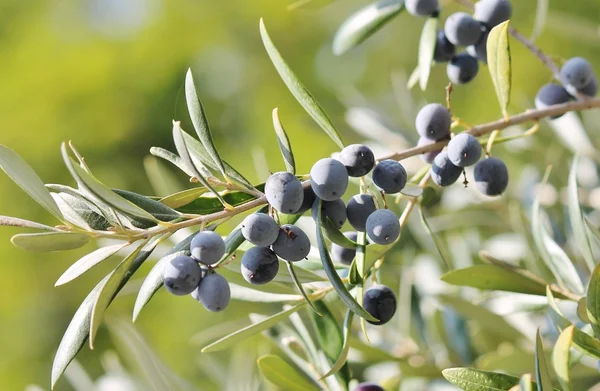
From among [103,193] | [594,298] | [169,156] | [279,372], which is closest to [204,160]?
[169,156]

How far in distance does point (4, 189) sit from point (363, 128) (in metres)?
2.27

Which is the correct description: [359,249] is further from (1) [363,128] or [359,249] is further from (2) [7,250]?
(2) [7,250]

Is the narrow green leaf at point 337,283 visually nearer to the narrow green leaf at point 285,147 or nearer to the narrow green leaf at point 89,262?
the narrow green leaf at point 285,147

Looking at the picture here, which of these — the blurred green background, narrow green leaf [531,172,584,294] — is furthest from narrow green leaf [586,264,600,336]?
the blurred green background

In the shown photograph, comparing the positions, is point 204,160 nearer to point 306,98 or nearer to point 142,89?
point 306,98

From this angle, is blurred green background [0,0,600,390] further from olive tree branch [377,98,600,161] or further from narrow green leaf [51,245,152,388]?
narrow green leaf [51,245,152,388]

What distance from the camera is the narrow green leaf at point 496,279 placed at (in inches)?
30.5

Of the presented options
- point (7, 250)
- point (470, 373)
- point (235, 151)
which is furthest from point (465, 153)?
point (7, 250)

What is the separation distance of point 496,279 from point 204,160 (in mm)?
379

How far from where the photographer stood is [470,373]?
2.12 feet

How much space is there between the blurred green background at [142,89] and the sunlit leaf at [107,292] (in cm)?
204

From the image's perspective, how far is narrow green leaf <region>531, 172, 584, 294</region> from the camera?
89 cm

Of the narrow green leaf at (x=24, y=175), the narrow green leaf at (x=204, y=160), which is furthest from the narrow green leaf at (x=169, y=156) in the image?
the narrow green leaf at (x=24, y=175)

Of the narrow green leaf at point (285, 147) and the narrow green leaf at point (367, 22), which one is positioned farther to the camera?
the narrow green leaf at point (367, 22)
